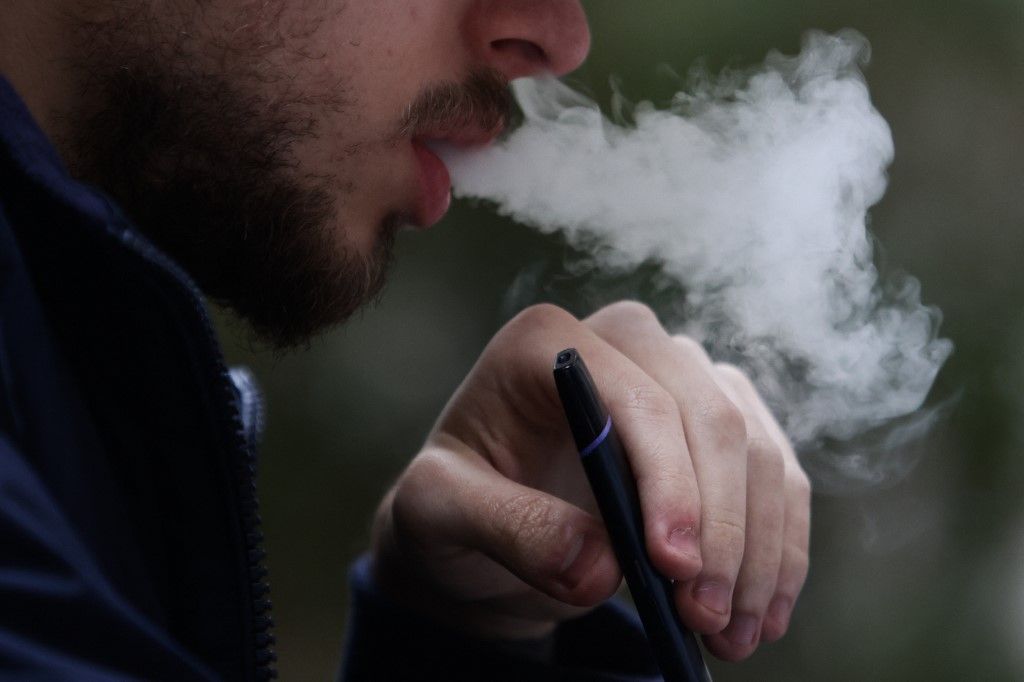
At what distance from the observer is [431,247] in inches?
135

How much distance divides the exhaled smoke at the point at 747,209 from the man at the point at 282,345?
121 millimetres

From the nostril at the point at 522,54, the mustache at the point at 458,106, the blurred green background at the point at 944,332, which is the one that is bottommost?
the blurred green background at the point at 944,332

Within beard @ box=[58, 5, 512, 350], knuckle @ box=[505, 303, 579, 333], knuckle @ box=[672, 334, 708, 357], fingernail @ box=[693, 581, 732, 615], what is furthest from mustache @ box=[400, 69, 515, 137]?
fingernail @ box=[693, 581, 732, 615]

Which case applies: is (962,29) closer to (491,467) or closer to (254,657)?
(491,467)

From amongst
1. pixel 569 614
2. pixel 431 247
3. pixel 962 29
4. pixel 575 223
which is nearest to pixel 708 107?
pixel 575 223

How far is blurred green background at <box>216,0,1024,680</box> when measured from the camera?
118 inches

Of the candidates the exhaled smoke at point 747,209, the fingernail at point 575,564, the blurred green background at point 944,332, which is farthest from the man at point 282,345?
the blurred green background at point 944,332

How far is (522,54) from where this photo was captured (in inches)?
45.9

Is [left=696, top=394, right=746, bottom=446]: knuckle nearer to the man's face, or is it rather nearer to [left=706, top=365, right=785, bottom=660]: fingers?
[left=706, top=365, right=785, bottom=660]: fingers

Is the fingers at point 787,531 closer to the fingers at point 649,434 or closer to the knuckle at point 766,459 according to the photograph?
the knuckle at point 766,459

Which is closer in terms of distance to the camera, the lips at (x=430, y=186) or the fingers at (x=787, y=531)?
the fingers at (x=787, y=531)

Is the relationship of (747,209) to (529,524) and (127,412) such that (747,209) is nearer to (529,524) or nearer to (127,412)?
(529,524)

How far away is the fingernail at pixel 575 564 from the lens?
86cm

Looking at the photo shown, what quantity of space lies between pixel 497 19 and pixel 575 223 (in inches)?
12.4
